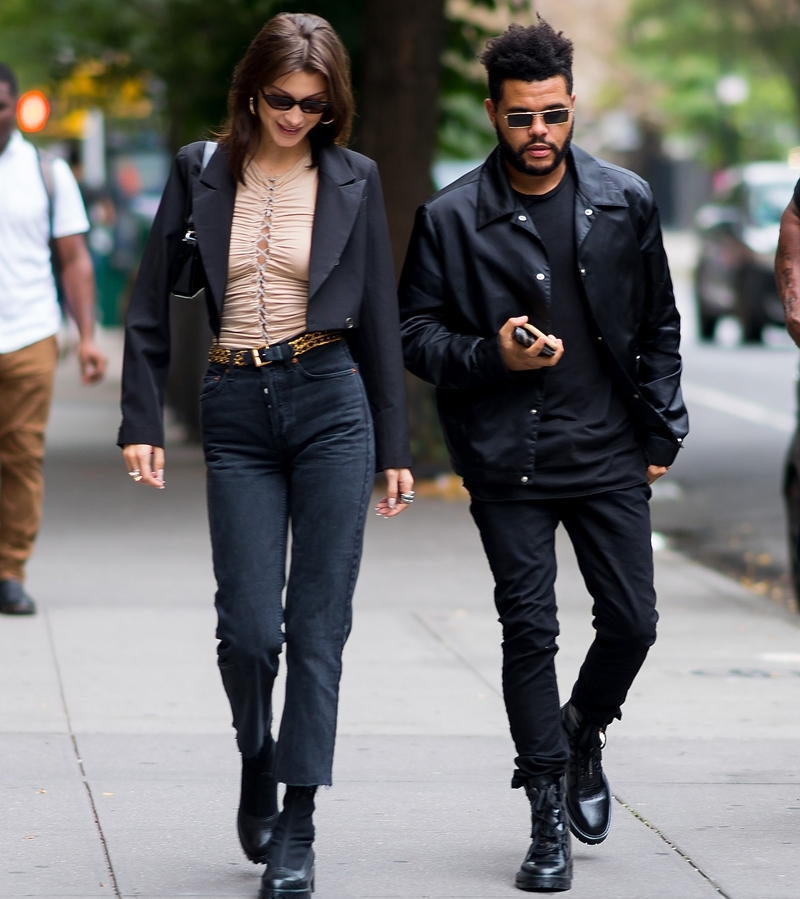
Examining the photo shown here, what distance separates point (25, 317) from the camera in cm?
709

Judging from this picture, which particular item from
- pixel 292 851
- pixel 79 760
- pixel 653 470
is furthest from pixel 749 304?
pixel 292 851

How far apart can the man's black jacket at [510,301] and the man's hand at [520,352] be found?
63 millimetres

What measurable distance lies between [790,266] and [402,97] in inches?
264

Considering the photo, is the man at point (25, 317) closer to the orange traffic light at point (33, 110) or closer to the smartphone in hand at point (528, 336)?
the smartphone in hand at point (528, 336)

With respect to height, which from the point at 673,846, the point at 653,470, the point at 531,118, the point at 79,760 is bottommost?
the point at 79,760

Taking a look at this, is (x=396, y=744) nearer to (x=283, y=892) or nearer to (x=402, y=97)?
(x=283, y=892)

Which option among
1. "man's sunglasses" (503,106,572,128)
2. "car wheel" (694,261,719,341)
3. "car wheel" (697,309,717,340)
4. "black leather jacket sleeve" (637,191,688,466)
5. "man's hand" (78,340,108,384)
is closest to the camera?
"man's sunglasses" (503,106,572,128)

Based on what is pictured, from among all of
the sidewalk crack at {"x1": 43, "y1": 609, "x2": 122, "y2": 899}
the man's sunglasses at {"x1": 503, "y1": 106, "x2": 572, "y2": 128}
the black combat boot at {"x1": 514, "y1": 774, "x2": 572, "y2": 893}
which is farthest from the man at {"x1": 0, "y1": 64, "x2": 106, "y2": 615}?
the black combat boot at {"x1": 514, "y1": 774, "x2": 572, "y2": 893}

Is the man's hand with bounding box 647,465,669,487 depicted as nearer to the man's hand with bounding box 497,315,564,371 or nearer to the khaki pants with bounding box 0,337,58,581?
the man's hand with bounding box 497,315,564,371

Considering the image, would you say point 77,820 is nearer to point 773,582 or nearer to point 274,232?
point 274,232

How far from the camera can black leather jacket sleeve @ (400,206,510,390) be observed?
4.18 meters

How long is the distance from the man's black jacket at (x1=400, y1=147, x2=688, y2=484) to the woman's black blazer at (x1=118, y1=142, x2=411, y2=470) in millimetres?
182

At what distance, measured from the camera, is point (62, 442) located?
13.8 meters

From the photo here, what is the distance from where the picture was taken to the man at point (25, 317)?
707 centimetres
